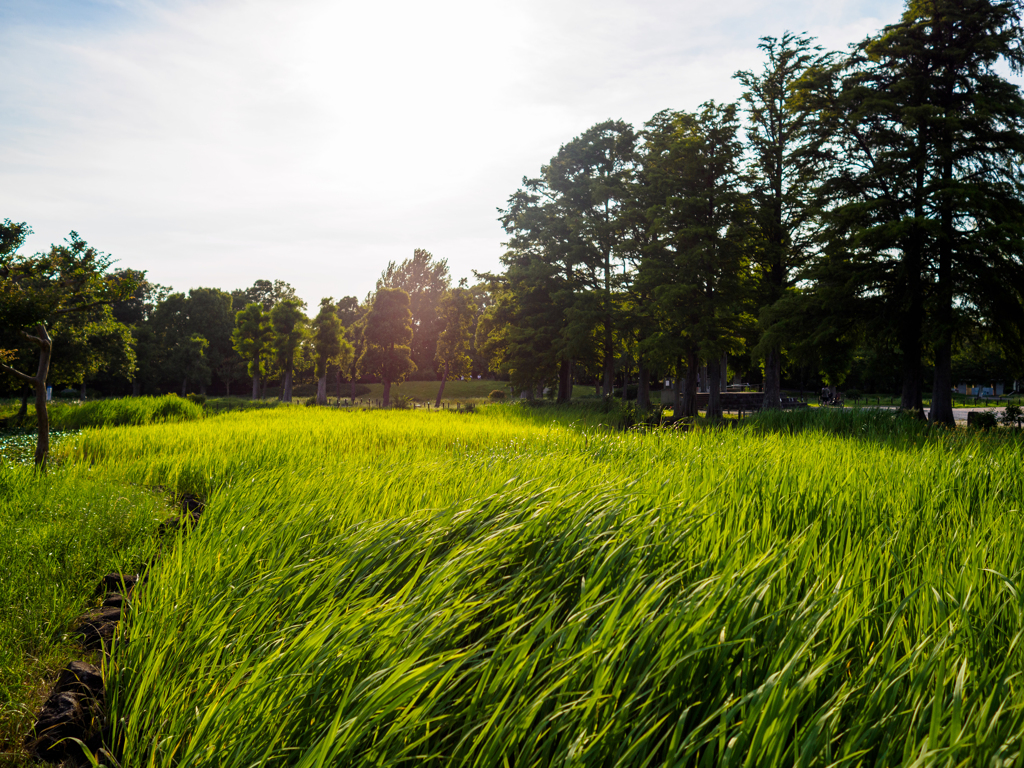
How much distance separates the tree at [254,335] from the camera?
39594 millimetres

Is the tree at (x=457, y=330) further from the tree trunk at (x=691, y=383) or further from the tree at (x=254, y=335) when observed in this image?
the tree trunk at (x=691, y=383)

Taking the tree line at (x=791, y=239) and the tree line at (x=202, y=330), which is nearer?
the tree line at (x=202, y=330)

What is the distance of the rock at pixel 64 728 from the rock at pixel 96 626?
20.6 inches

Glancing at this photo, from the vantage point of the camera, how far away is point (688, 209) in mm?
18172

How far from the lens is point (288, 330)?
38.5m

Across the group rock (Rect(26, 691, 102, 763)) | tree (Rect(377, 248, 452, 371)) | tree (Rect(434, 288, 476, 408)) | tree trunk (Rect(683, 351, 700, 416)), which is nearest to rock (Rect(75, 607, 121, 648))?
rock (Rect(26, 691, 102, 763))

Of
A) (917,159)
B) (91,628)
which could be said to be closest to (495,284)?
→ (917,159)

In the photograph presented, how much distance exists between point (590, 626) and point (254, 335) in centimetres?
4302

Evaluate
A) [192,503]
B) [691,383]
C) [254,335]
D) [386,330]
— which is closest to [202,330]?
[254,335]

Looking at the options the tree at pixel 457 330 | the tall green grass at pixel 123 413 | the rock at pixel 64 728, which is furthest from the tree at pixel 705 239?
the tree at pixel 457 330

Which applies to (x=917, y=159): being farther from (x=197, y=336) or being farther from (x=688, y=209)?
(x=197, y=336)

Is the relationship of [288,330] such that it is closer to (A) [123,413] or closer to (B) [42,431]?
(A) [123,413]

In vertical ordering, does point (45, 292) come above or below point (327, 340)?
below

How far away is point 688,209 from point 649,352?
501 cm
